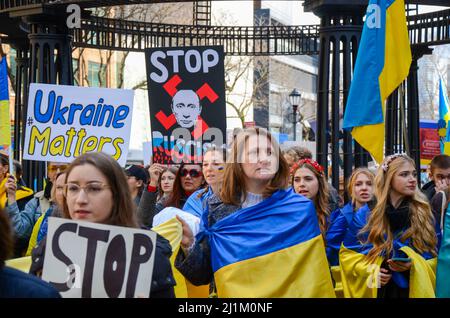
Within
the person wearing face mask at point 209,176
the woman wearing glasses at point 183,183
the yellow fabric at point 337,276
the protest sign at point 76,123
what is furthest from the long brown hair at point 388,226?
the protest sign at point 76,123

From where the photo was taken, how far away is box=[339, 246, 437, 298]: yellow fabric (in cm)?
609

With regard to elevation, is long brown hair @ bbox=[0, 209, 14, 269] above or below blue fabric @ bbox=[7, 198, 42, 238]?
above

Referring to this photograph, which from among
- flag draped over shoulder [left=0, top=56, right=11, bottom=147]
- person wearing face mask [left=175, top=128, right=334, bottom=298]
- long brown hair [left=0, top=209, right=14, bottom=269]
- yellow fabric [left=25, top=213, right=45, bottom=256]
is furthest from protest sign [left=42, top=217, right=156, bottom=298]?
flag draped over shoulder [left=0, top=56, right=11, bottom=147]

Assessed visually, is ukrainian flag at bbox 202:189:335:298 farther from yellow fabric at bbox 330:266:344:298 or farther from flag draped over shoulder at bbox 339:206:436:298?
yellow fabric at bbox 330:266:344:298

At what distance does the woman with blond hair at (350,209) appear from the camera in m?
7.36

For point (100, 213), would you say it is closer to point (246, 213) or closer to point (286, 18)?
point (246, 213)

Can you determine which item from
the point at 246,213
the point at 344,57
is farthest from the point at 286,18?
the point at 246,213

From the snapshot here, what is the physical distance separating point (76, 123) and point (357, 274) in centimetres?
371

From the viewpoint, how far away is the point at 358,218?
283 inches

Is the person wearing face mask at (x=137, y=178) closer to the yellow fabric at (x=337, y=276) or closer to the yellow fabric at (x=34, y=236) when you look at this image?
the yellow fabric at (x=34, y=236)

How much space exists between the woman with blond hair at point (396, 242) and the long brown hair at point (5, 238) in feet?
12.3

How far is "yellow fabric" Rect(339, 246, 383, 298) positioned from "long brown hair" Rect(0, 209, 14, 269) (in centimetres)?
383

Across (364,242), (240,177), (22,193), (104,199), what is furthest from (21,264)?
(22,193)
